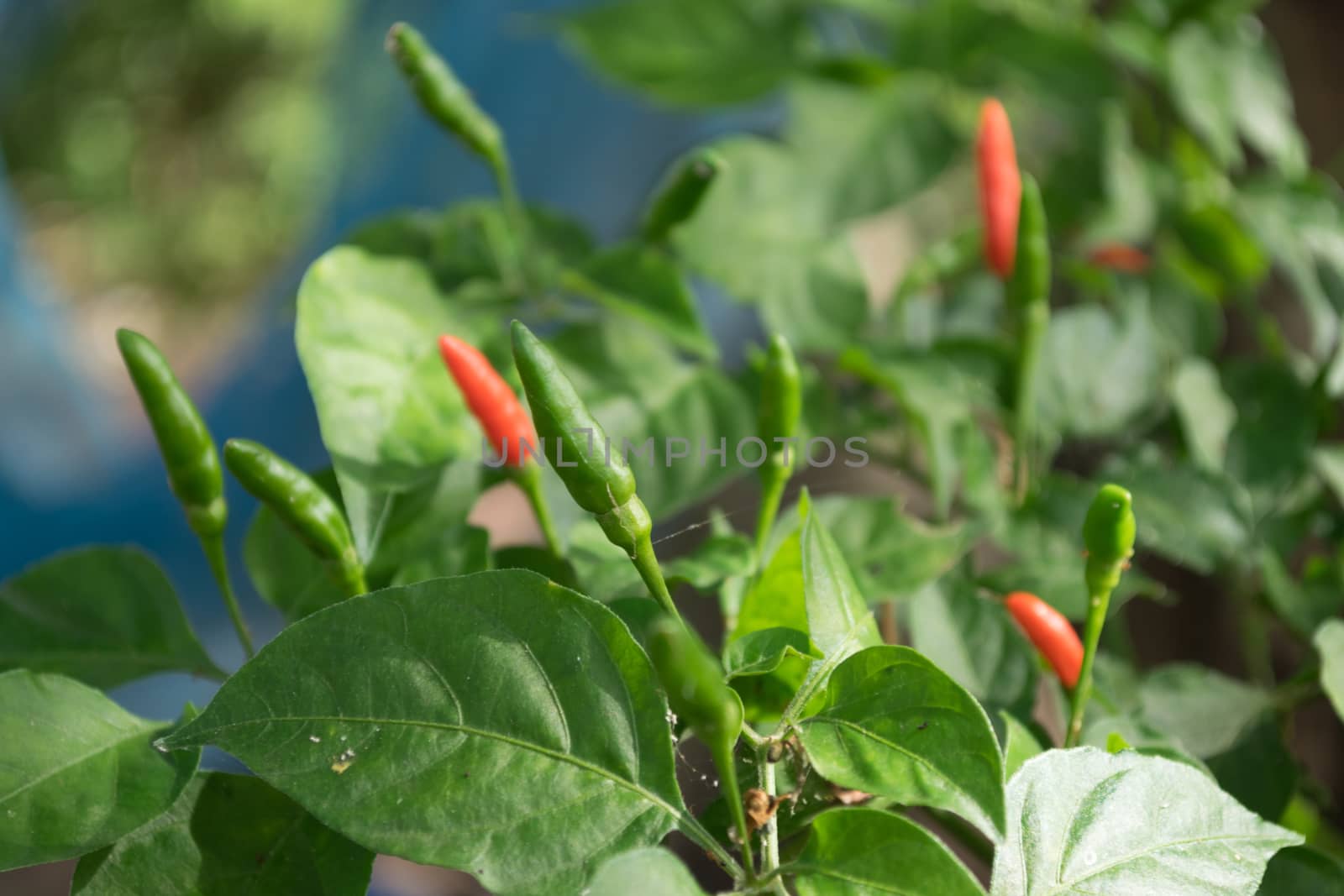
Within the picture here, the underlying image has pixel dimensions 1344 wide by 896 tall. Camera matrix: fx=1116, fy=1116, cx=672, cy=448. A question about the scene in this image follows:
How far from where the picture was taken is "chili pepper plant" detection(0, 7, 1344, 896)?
1.00 feet

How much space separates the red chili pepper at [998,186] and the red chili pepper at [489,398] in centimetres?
29

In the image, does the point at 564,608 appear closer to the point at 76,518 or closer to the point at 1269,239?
the point at 1269,239

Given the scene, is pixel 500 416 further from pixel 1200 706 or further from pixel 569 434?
pixel 1200 706

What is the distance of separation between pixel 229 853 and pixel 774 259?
37 centimetres

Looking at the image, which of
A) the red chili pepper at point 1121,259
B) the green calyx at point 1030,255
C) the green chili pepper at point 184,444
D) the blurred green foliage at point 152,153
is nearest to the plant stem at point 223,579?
the green chili pepper at point 184,444

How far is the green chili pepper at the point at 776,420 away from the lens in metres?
0.37

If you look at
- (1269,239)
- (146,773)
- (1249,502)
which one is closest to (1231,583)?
(1249,502)

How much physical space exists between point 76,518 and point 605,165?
761mm

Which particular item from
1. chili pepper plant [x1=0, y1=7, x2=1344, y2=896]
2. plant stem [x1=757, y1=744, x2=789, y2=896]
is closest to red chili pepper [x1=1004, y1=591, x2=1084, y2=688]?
chili pepper plant [x1=0, y1=7, x2=1344, y2=896]

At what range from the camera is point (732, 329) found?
43.6 inches

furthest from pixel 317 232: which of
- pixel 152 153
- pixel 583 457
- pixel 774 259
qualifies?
pixel 152 153

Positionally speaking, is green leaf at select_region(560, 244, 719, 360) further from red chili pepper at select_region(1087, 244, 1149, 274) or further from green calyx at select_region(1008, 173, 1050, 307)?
red chili pepper at select_region(1087, 244, 1149, 274)

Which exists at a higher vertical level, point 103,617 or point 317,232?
point 103,617

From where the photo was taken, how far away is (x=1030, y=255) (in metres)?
0.50
